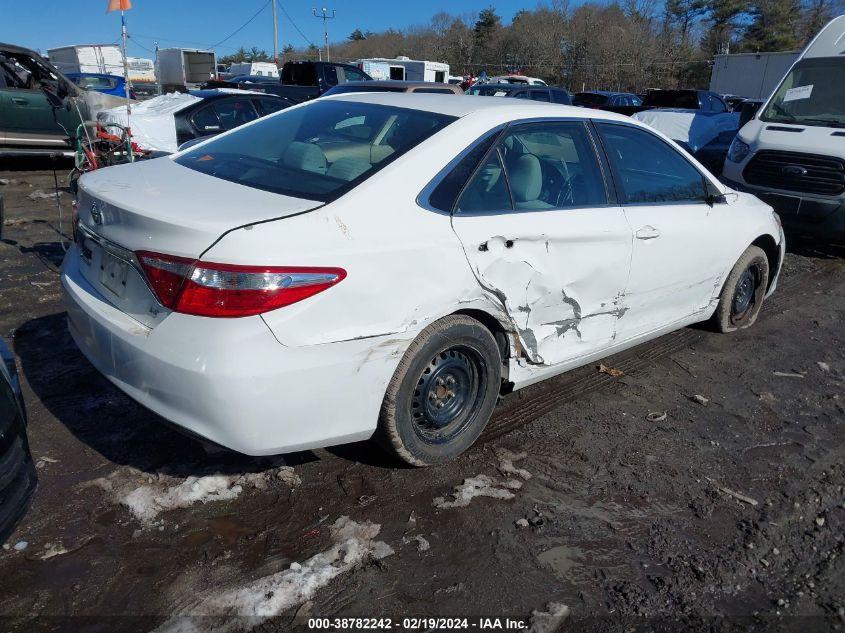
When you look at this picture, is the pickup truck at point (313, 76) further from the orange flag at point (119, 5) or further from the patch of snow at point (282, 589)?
the patch of snow at point (282, 589)

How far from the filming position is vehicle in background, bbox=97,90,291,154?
30.8ft

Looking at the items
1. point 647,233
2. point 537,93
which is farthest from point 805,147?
point 537,93

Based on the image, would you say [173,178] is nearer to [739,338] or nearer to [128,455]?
[128,455]

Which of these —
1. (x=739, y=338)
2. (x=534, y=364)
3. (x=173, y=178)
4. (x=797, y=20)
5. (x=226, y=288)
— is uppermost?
(x=797, y=20)

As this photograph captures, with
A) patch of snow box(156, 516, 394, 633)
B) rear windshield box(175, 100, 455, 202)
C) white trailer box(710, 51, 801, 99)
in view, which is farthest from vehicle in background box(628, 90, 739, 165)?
white trailer box(710, 51, 801, 99)

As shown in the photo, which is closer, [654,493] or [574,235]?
[654,493]

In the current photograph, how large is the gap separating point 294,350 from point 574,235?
66.0 inches

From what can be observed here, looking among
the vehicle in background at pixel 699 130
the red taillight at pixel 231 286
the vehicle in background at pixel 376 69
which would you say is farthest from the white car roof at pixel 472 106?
the vehicle in background at pixel 376 69

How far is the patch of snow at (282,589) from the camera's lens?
7.45 ft

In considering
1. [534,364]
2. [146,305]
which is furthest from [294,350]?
[534,364]

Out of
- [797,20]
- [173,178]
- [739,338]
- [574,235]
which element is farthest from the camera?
[797,20]

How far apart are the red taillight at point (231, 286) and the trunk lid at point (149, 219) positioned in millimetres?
67

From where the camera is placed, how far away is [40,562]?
252cm

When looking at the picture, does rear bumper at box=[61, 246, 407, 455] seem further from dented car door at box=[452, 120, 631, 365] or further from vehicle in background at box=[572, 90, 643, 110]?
vehicle in background at box=[572, 90, 643, 110]
